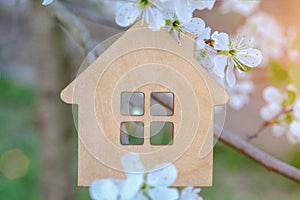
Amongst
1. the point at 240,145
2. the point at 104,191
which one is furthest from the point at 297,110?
the point at 104,191

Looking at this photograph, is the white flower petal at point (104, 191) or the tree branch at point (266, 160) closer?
the white flower petal at point (104, 191)

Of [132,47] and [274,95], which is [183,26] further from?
[274,95]

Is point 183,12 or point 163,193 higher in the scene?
point 183,12

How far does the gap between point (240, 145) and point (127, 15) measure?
0.31 m

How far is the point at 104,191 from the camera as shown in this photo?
0.38m

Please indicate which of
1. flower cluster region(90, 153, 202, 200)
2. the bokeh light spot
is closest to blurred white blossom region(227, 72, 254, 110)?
flower cluster region(90, 153, 202, 200)

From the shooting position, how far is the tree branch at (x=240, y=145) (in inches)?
25.2

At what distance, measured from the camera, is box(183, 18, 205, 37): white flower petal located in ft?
1.42

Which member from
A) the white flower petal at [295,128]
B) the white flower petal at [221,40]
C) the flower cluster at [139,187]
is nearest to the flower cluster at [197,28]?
the white flower petal at [221,40]

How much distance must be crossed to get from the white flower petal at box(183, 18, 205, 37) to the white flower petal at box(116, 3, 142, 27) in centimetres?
4

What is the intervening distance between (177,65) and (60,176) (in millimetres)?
1076

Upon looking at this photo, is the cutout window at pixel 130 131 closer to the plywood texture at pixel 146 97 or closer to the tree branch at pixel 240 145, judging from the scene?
the plywood texture at pixel 146 97

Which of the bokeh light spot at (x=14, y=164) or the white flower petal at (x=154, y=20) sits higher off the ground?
the white flower petal at (x=154, y=20)

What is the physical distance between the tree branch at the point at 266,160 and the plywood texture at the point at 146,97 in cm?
22
